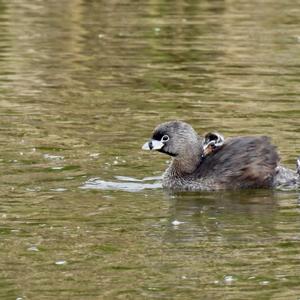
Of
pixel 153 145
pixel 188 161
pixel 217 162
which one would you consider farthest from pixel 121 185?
pixel 217 162

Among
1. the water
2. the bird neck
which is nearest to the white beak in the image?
the bird neck

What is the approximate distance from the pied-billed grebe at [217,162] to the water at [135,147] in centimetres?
18

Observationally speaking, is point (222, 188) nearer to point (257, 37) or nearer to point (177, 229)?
point (177, 229)

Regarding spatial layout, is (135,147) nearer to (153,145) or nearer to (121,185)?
(153,145)

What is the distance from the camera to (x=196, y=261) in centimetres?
1103

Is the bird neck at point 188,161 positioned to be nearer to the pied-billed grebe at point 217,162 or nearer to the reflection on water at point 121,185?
the pied-billed grebe at point 217,162

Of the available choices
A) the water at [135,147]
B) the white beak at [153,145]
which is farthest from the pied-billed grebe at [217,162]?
the water at [135,147]

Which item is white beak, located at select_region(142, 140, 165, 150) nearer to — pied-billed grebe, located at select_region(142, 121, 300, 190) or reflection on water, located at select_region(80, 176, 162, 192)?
pied-billed grebe, located at select_region(142, 121, 300, 190)

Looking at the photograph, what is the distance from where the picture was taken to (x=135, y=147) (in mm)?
15555

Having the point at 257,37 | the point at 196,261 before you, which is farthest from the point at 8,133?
the point at 257,37

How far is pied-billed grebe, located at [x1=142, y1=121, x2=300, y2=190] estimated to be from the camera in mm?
14109

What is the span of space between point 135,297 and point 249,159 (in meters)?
4.33

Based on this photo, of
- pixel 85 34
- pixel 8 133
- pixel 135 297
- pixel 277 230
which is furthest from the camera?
pixel 85 34

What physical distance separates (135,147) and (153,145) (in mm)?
1250
